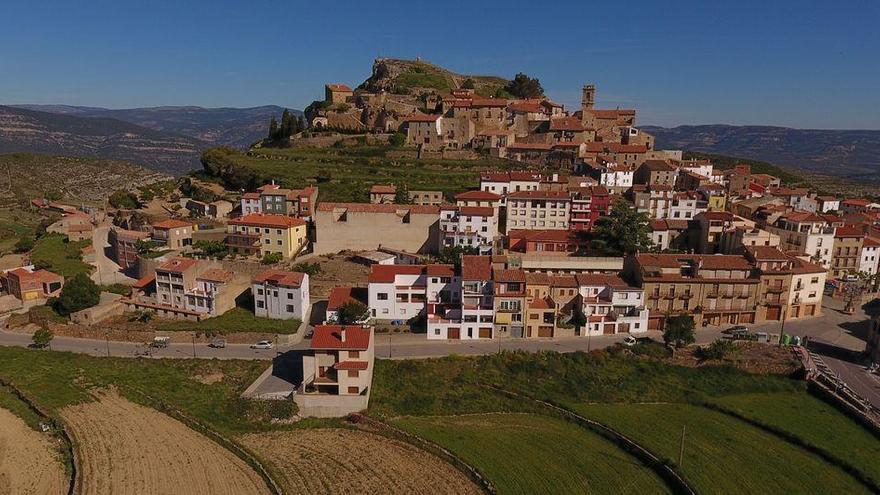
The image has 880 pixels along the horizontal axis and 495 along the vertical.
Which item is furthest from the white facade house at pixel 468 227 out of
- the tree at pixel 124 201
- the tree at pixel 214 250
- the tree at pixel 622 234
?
the tree at pixel 124 201

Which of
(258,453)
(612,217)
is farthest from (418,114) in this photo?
(258,453)

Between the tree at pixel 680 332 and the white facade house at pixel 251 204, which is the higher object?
the white facade house at pixel 251 204

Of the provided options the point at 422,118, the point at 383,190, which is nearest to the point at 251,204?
the point at 383,190

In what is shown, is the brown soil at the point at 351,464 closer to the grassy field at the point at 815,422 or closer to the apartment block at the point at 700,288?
the grassy field at the point at 815,422

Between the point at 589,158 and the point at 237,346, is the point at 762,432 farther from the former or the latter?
the point at 589,158

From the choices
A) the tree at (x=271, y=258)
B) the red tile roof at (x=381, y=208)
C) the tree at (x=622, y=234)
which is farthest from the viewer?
the red tile roof at (x=381, y=208)
